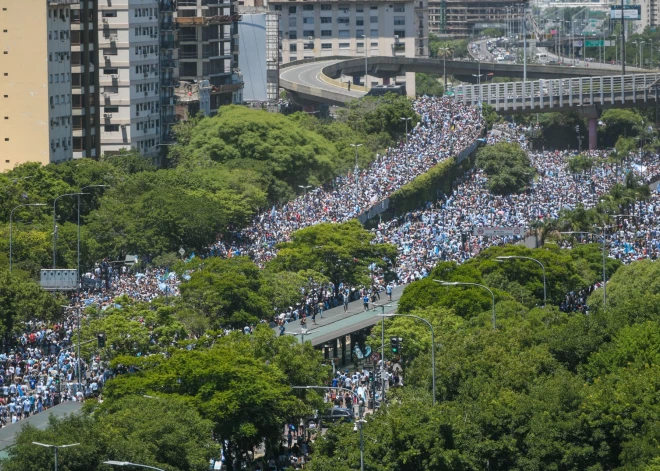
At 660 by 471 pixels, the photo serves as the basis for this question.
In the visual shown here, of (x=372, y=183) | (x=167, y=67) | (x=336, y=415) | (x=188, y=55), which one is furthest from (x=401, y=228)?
(x=336, y=415)

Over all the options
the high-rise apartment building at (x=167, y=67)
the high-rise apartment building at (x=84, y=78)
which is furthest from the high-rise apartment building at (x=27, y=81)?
the high-rise apartment building at (x=167, y=67)

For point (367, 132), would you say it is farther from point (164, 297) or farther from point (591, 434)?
point (591, 434)

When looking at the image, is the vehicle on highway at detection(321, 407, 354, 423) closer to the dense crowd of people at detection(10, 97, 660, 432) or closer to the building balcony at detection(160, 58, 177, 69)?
the dense crowd of people at detection(10, 97, 660, 432)

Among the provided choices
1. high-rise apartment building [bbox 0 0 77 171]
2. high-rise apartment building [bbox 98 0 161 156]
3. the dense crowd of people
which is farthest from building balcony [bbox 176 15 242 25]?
high-rise apartment building [bbox 0 0 77 171]

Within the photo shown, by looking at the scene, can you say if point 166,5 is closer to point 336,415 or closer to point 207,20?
point 207,20

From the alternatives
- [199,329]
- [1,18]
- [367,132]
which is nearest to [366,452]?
[199,329]

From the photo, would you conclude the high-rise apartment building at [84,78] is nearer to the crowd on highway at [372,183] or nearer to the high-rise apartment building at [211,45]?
the crowd on highway at [372,183]
